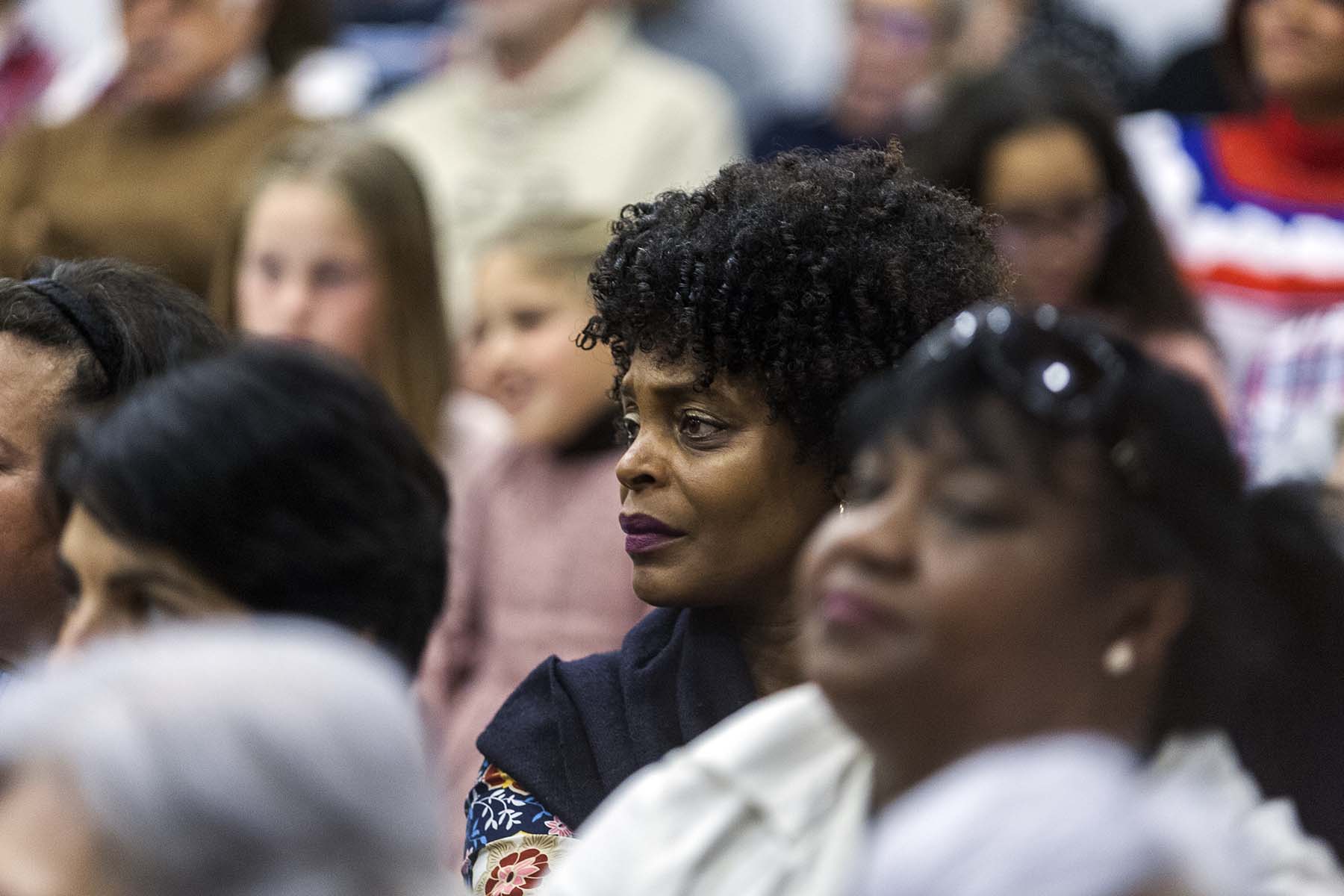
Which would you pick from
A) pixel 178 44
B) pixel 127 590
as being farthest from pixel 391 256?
pixel 127 590

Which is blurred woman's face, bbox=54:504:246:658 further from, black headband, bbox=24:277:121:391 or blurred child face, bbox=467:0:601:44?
blurred child face, bbox=467:0:601:44

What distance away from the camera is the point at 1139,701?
69.2 inches

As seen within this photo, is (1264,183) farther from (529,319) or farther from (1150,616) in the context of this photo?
(1150,616)

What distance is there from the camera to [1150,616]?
1.74m

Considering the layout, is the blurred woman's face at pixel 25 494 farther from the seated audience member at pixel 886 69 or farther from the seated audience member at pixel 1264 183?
the seated audience member at pixel 886 69

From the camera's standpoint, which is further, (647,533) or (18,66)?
(18,66)

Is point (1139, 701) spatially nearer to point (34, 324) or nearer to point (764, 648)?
point (764, 648)

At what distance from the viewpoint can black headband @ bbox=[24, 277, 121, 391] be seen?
8.45ft

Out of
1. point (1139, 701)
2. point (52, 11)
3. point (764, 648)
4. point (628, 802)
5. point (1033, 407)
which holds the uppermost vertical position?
point (1033, 407)

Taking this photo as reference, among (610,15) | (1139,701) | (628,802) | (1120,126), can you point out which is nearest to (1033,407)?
(1139,701)

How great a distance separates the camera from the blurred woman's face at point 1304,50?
4.65 meters

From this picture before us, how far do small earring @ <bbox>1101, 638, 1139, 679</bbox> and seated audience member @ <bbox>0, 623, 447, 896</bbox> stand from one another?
59 centimetres

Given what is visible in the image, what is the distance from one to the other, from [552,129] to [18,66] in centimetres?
233

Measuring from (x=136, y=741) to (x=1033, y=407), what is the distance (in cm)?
77
